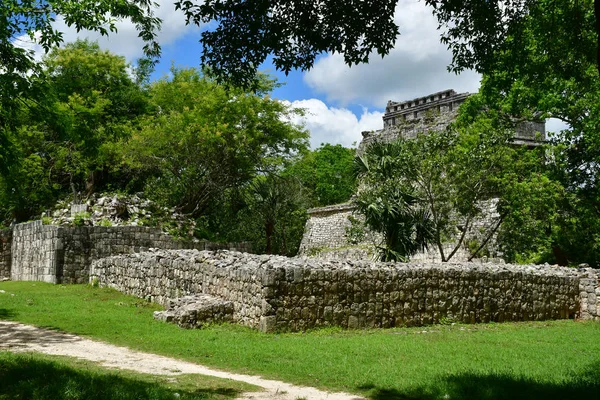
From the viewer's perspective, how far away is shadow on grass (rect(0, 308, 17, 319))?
13.0 meters

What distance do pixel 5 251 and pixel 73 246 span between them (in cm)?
725

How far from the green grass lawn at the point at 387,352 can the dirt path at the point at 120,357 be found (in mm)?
342

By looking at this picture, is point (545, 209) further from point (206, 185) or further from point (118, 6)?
point (118, 6)

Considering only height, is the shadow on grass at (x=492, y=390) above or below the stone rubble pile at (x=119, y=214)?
below

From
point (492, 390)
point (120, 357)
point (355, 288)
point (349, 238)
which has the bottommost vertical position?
point (492, 390)

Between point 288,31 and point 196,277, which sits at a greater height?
point 288,31

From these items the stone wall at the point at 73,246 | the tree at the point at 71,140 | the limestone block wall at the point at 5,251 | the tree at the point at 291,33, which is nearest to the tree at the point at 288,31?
the tree at the point at 291,33

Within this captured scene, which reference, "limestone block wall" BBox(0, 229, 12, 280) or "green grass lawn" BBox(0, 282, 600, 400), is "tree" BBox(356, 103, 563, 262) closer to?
"green grass lawn" BBox(0, 282, 600, 400)

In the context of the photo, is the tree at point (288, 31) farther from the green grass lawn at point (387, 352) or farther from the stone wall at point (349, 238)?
the stone wall at point (349, 238)

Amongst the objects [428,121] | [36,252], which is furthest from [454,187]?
[36,252]

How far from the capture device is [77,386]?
6.34 m

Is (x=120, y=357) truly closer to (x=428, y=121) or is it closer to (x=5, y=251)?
(x=5, y=251)

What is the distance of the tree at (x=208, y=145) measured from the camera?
26562 mm

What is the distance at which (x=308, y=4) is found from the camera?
295 inches
